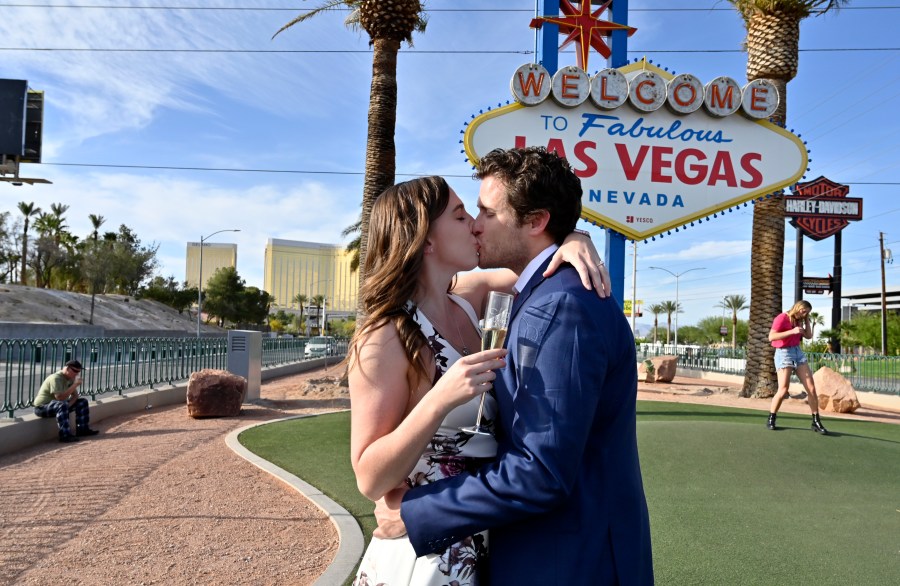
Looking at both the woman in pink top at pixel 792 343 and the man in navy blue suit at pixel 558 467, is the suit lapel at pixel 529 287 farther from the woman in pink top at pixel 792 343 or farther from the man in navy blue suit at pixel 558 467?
the woman in pink top at pixel 792 343

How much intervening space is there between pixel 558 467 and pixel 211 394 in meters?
11.0

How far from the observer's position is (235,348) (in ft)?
46.5

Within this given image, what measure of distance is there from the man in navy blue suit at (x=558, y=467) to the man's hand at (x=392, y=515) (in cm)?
8

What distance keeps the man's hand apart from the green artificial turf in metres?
2.83

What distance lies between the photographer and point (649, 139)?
654 cm

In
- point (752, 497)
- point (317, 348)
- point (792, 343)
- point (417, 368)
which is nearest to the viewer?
point (417, 368)

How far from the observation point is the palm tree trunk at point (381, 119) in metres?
15.0

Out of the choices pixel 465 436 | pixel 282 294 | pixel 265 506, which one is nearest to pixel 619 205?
pixel 265 506

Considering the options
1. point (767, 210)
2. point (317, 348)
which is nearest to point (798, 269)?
point (767, 210)

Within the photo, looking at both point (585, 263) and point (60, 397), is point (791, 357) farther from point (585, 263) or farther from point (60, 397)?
point (60, 397)

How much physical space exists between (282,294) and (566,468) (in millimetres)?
174869

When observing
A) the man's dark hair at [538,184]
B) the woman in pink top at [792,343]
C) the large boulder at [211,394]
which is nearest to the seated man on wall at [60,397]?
the large boulder at [211,394]

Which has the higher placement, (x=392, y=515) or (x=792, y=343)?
(x=792, y=343)

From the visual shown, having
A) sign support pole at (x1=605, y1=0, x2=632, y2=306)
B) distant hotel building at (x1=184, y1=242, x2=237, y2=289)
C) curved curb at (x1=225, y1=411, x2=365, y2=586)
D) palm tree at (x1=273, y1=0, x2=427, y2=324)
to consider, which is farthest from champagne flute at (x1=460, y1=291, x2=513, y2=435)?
distant hotel building at (x1=184, y1=242, x2=237, y2=289)
